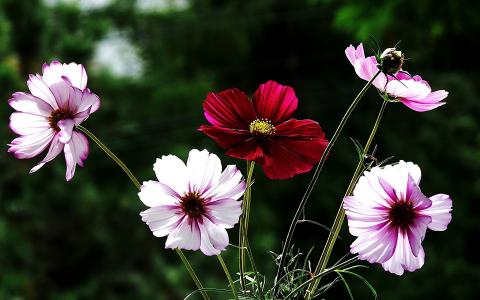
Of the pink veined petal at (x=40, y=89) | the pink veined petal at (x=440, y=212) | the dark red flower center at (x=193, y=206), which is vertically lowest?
the pink veined petal at (x=440, y=212)

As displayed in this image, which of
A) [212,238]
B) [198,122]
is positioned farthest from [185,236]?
[198,122]

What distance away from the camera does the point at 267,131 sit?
52cm

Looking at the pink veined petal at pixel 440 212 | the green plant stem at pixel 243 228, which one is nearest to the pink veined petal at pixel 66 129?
the green plant stem at pixel 243 228

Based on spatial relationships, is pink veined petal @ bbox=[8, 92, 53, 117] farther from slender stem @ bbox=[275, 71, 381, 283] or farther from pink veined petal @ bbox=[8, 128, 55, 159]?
slender stem @ bbox=[275, 71, 381, 283]

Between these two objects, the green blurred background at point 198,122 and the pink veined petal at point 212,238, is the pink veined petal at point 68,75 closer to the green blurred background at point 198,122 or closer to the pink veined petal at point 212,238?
the pink veined petal at point 212,238

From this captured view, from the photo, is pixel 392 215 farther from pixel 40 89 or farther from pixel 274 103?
pixel 40 89

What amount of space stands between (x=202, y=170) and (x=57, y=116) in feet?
0.32

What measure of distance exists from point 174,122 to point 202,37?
776 mm

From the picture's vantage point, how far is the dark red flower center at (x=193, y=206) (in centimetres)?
48

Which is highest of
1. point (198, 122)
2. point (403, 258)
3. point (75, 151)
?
point (198, 122)

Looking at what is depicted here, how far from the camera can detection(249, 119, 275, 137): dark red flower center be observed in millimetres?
521

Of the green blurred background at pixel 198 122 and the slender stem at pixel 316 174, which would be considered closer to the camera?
the slender stem at pixel 316 174

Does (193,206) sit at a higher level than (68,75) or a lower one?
lower

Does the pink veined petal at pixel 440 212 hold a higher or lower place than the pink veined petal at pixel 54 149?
lower
